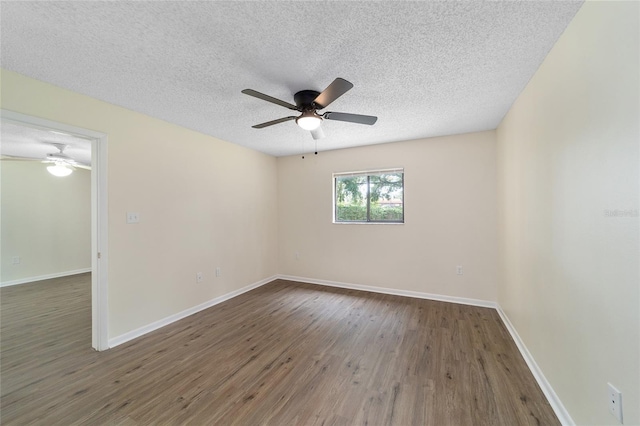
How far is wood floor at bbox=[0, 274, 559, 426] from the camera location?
153 centimetres

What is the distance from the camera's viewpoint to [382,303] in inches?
134

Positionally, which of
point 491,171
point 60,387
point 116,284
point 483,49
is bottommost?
point 60,387

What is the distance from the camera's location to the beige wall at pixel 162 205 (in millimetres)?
2256

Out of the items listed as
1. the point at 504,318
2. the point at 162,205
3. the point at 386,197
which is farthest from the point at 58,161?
the point at 504,318

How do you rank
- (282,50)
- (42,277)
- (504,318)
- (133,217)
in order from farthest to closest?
(42,277) < (504,318) < (133,217) < (282,50)

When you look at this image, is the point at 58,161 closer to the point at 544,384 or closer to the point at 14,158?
the point at 14,158

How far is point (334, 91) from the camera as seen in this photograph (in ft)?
5.61

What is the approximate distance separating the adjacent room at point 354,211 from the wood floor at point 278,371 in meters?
0.02

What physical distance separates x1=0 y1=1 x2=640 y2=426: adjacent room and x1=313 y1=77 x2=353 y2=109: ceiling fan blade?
0.03 meters

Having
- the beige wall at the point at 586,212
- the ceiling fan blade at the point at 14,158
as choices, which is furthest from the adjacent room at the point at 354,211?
the ceiling fan blade at the point at 14,158

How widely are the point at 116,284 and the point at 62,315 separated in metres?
1.59

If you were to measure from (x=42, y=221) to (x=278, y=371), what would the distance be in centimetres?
620

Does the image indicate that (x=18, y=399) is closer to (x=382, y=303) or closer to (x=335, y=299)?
(x=335, y=299)

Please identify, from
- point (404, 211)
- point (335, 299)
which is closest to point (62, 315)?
point (335, 299)
